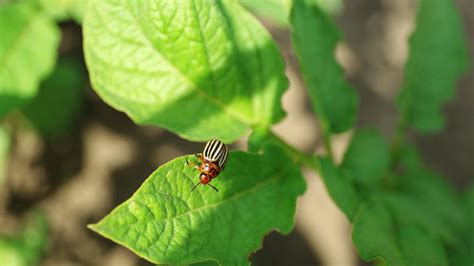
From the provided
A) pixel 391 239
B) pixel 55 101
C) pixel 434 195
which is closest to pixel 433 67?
pixel 434 195

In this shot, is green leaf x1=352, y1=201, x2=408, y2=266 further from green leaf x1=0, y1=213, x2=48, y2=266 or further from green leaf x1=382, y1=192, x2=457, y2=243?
green leaf x1=0, y1=213, x2=48, y2=266

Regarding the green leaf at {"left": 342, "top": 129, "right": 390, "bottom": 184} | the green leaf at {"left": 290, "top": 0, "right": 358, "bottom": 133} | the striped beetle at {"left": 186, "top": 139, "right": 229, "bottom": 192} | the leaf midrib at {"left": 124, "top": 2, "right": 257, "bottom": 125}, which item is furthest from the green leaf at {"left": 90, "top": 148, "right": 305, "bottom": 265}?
the green leaf at {"left": 342, "top": 129, "right": 390, "bottom": 184}

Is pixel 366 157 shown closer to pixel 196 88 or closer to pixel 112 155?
pixel 196 88

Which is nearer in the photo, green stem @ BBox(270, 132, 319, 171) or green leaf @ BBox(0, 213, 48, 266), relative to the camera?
green stem @ BBox(270, 132, 319, 171)

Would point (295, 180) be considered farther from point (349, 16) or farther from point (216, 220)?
point (349, 16)

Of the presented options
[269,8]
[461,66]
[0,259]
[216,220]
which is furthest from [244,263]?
[0,259]

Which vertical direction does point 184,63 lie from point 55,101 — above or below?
above
